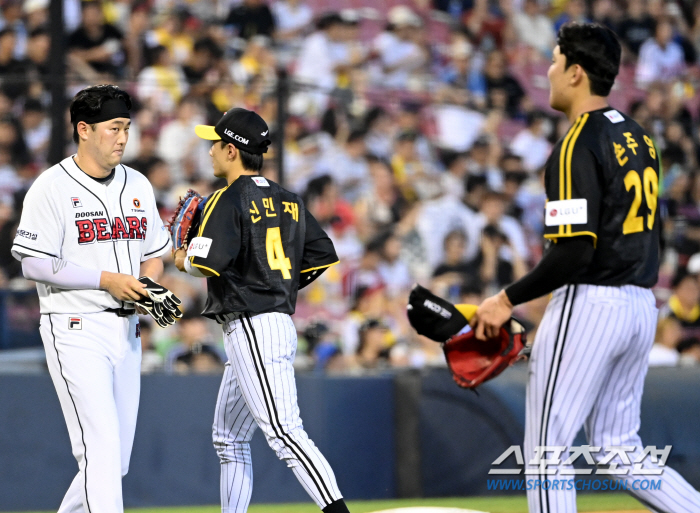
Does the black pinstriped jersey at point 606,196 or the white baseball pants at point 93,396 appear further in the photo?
the white baseball pants at point 93,396

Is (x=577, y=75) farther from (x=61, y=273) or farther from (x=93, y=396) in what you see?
(x=93, y=396)

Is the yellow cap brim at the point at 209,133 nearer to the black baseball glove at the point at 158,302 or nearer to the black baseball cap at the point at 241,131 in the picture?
the black baseball cap at the point at 241,131

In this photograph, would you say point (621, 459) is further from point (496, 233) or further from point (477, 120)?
point (477, 120)

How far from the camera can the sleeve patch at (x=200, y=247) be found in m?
4.19

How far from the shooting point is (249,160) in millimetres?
4523

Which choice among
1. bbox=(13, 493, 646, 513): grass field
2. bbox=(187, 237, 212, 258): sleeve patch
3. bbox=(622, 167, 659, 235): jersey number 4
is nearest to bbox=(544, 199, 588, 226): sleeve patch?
bbox=(622, 167, 659, 235): jersey number 4

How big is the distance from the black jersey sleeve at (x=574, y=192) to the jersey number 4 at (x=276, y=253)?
138cm

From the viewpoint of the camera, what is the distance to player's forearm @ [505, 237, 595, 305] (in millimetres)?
3443

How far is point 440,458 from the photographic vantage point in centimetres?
727

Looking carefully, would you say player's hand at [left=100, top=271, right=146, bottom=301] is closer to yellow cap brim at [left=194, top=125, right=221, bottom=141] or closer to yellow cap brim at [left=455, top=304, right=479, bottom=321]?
yellow cap brim at [left=194, top=125, right=221, bottom=141]

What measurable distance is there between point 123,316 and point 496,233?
534cm

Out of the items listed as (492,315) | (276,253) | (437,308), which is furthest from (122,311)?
(492,315)

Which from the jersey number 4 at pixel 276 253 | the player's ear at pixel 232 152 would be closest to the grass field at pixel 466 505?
the jersey number 4 at pixel 276 253

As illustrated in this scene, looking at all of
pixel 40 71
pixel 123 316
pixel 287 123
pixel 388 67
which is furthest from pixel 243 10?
pixel 123 316
